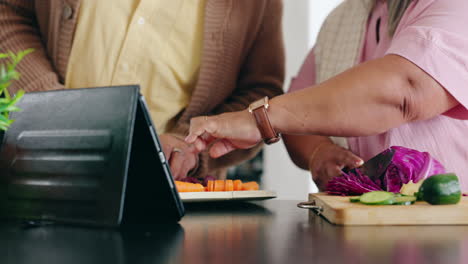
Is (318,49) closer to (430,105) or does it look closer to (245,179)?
(430,105)

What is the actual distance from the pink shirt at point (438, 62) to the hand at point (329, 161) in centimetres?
8

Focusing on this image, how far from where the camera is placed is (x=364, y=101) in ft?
3.48

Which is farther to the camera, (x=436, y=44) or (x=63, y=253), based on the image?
(x=436, y=44)

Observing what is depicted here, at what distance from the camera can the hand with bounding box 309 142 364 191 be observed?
55.7 inches

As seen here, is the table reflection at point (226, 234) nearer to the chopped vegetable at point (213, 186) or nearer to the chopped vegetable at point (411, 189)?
the chopped vegetable at point (213, 186)

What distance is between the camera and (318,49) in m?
1.78

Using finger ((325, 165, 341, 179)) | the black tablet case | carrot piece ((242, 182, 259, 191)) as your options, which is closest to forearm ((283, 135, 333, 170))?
finger ((325, 165, 341, 179))

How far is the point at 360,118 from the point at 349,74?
0.31 ft

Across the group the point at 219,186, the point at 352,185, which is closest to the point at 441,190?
the point at 352,185

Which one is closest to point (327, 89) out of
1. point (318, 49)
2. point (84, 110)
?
point (84, 110)

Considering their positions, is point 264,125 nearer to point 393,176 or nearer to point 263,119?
point 263,119

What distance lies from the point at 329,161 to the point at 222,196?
0.50 meters

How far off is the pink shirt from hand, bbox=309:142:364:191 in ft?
0.26

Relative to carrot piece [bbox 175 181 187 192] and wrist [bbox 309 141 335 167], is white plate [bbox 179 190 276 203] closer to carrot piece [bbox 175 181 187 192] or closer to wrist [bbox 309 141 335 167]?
carrot piece [bbox 175 181 187 192]
